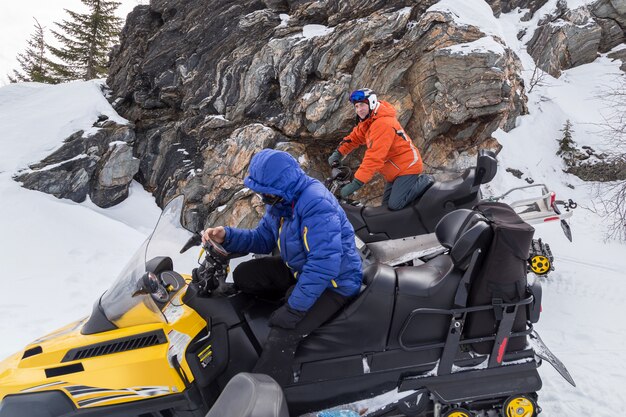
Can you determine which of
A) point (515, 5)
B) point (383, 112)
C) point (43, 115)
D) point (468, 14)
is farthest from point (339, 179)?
point (515, 5)

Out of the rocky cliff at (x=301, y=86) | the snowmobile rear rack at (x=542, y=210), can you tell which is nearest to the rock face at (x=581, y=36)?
the rocky cliff at (x=301, y=86)

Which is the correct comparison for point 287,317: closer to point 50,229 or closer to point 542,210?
point 542,210

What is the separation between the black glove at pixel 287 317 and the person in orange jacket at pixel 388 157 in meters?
2.25

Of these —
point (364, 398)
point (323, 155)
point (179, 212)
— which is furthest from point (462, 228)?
point (323, 155)

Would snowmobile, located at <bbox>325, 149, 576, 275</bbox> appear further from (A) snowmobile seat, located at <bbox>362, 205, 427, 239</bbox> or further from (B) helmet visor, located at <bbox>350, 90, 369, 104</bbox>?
(B) helmet visor, located at <bbox>350, 90, 369, 104</bbox>

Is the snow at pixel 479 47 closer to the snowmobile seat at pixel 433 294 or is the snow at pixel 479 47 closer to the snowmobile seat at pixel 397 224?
the snowmobile seat at pixel 397 224

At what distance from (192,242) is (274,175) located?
0.78 meters

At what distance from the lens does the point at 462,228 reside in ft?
8.18

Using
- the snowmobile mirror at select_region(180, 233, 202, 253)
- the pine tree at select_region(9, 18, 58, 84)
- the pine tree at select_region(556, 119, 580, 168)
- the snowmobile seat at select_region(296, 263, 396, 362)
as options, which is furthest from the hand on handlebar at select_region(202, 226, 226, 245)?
the pine tree at select_region(9, 18, 58, 84)

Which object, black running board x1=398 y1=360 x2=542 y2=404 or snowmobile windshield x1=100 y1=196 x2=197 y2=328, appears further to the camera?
black running board x1=398 y1=360 x2=542 y2=404

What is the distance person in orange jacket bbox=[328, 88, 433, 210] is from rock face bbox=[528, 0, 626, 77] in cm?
1276

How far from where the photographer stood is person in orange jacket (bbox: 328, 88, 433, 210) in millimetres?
4297

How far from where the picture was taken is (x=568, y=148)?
11367 mm

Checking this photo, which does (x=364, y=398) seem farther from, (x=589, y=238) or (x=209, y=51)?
(x=209, y=51)
